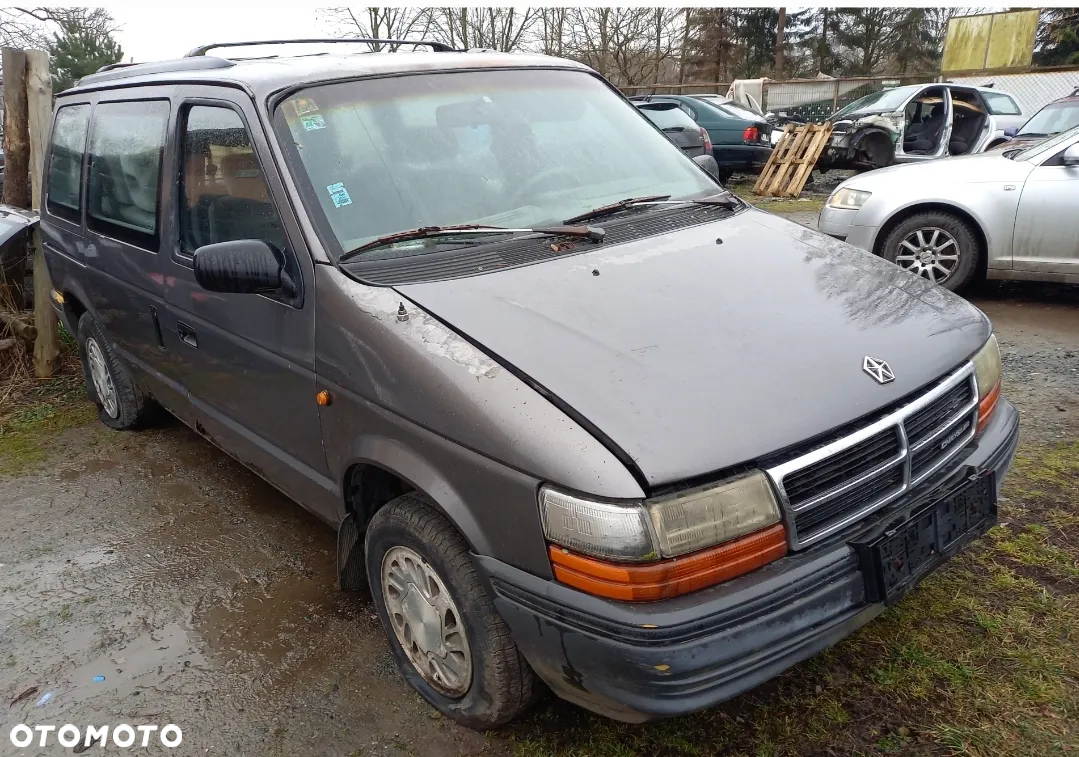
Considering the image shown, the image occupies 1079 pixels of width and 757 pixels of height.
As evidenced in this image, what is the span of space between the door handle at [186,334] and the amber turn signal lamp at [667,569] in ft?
7.03

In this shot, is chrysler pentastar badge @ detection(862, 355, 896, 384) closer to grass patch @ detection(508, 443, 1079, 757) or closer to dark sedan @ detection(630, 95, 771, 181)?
grass patch @ detection(508, 443, 1079, 757)

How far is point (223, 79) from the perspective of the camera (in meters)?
2.99

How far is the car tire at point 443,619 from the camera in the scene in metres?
2.16

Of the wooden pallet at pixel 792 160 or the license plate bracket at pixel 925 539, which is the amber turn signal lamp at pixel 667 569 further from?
the wooden pallet at pixel 792 160

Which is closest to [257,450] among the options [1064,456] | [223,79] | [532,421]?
[223,79]

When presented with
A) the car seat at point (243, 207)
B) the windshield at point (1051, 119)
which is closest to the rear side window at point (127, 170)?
the car seat at point (243, 207)

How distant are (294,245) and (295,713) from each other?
1522 mm

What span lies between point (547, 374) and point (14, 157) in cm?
589

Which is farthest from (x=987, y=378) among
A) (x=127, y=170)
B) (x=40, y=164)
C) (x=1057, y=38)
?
(x=1057, y=38)

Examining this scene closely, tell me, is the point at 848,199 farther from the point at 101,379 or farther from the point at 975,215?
the point at 101,379

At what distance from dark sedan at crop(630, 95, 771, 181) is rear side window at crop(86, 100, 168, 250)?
36.1 ft

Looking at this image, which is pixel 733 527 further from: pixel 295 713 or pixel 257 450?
pixel 257 450

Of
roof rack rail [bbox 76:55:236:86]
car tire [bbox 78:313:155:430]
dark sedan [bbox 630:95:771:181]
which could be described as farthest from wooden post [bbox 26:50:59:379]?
dark sedan [bbox 630:95:771:181]

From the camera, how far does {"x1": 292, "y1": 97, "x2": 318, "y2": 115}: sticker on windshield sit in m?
2.75
